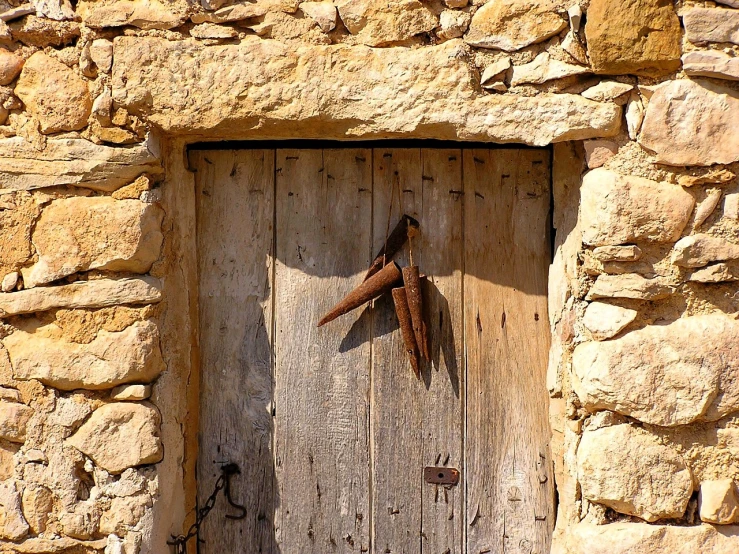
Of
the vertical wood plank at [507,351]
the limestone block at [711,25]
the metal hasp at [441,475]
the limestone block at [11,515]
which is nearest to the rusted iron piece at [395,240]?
the vertical wood plank at [507,351]

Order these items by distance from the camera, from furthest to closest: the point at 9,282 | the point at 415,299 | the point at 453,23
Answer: the point at 415,299
the point at 9,282
the point at 453,23

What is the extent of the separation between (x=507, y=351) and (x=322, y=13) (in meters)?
0.93

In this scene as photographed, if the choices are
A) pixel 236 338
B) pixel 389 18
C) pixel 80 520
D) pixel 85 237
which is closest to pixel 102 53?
pixel 85 237

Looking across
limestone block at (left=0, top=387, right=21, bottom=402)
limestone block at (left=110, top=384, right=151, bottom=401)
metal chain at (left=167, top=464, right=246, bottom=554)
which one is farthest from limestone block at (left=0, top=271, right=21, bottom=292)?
metal chain at (left=167, top=464, right=246, bottom=554)

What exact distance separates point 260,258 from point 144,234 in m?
0.32

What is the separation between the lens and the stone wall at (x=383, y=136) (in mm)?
1514

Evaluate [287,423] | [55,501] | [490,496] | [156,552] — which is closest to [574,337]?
[490,496]

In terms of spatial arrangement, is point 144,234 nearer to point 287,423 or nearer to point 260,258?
point 260,258

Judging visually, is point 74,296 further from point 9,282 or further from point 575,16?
point 575,16

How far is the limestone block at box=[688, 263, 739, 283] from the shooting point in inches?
59.5

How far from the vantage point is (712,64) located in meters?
1.49

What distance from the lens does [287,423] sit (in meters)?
1.90

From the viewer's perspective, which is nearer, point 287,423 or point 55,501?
point 55,501

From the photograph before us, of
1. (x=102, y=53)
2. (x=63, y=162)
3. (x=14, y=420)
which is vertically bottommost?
(x=14, y=420)
